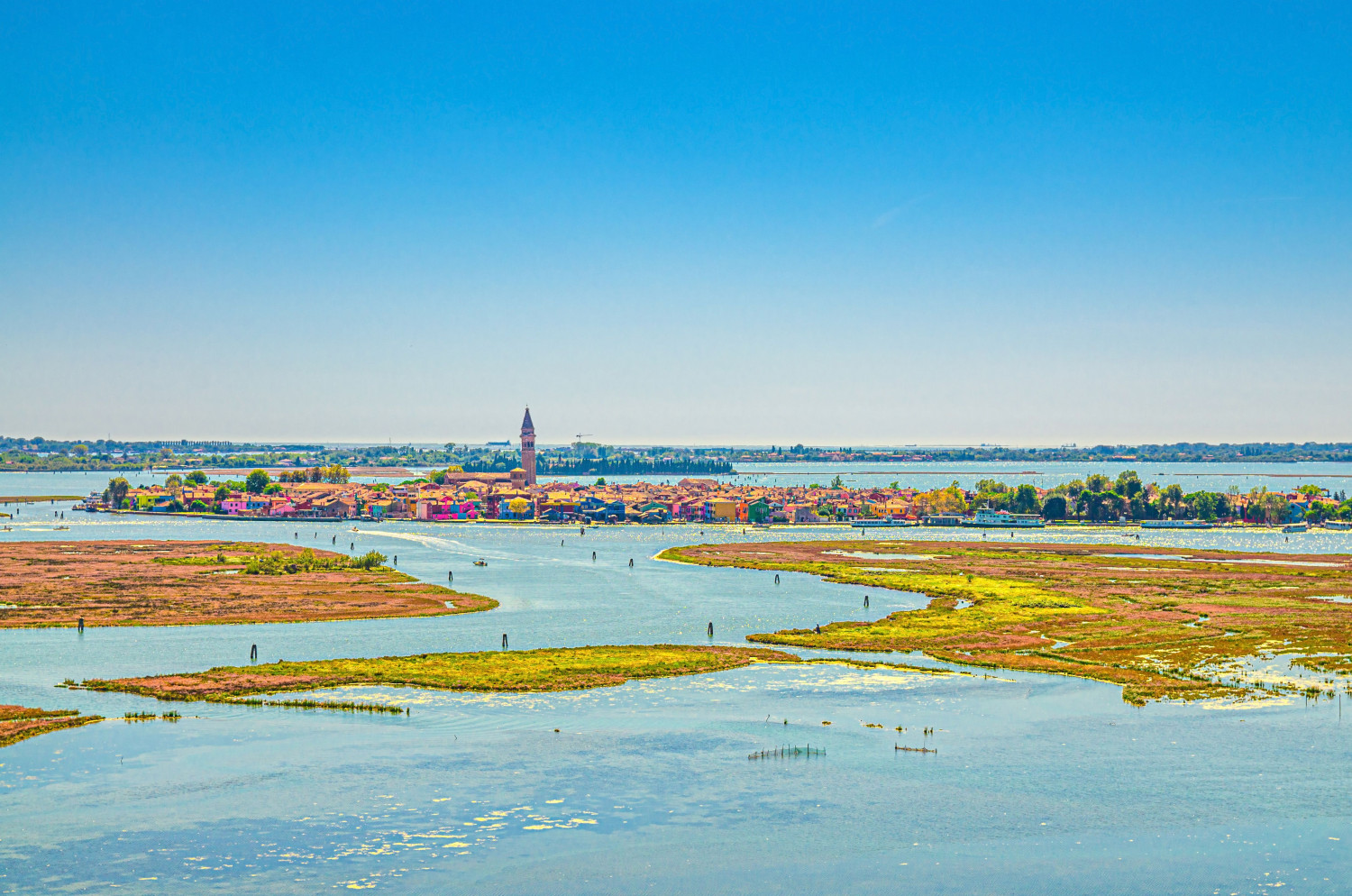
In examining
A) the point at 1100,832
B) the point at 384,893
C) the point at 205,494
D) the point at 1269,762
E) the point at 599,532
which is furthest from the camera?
the point at 205,494

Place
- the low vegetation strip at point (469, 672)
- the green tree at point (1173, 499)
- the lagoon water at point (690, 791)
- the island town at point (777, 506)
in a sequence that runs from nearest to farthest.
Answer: the lagoon water at point (690, 791)
the low vegetation strip at point (469, 672)
the island town at point (777, 506)
the green tree at point (1173, 499)

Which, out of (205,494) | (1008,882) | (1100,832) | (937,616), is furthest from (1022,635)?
(205,494)

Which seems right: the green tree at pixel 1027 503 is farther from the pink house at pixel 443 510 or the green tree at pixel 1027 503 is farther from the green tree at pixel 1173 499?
the pink house at pixel 443 510

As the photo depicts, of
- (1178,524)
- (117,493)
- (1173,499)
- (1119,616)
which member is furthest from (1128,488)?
(117,493)

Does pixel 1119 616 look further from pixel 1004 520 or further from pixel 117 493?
pixel 117 493

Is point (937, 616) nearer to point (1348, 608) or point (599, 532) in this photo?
point (1348, 608)

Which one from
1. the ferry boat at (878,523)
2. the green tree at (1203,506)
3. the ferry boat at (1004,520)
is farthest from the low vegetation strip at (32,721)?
the green tree at (1203,506)

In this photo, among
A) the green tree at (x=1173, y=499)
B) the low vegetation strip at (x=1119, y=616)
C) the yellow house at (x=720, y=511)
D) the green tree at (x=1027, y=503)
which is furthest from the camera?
the yellow house at (x=720, y=511)
